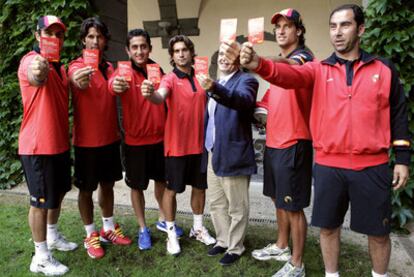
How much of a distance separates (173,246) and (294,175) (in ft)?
4.46

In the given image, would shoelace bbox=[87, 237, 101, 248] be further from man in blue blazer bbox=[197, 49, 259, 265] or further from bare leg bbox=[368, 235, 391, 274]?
bare leg bbox=[368, 235, 391, 274]

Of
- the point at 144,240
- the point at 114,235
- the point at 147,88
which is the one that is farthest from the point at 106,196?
the point at 147,88

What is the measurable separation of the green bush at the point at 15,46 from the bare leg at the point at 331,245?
399cm

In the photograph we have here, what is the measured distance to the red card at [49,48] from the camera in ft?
8.43

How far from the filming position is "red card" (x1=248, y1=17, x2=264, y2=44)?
2129 mm

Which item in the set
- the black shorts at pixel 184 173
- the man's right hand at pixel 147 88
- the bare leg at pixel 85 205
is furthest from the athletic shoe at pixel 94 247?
the man's right hand at pixel 147 88

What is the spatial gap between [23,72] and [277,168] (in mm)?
2096

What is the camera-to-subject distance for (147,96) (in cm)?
269

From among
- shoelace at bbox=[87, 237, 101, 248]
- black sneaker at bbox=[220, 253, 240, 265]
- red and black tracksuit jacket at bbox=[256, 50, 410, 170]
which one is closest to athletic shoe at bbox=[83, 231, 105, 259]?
shoelace at bbox=[87, 237, 101, 248]

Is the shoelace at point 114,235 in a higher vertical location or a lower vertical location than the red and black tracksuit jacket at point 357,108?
lower

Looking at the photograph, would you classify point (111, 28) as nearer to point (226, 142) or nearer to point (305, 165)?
point (226, 142)

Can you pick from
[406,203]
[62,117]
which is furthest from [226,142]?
[406,203]

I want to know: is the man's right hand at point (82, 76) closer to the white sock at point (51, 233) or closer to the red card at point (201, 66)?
the red card at point (201, 66)

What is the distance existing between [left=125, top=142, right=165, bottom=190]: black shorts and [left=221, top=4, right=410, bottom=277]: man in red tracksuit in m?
1.56
